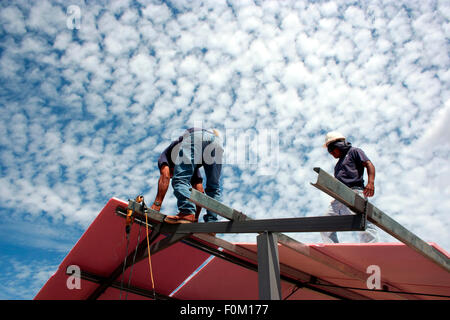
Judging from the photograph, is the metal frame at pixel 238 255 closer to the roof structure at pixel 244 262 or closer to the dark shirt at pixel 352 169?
the roof structure at pixel 244 262

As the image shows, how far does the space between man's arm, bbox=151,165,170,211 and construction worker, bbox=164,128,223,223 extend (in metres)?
0.16

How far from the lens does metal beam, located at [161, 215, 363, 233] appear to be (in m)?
2.47

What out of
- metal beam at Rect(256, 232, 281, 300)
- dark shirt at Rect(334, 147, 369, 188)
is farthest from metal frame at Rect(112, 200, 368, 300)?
dark shirt at Rect(334, 147, 369, 188)

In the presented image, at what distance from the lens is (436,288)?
3.84 metres

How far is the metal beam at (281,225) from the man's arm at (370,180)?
177 centimetres

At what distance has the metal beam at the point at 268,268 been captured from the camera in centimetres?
267

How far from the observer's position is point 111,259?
4.46m

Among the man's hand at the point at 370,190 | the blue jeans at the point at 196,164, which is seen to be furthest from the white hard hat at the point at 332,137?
the blue jeans at the point at 196,164

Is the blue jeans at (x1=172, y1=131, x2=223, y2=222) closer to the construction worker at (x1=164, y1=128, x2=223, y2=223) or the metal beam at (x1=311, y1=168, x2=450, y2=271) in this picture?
the construction worker at (x1=164, y1=128, x2=223, y2=223)

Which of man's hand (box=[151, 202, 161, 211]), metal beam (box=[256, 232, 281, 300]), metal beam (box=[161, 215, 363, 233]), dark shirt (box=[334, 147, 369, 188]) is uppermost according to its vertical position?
dark shirt (box=[334, 147, 369, 188])

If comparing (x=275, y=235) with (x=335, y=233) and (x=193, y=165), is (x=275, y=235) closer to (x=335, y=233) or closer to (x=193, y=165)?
(x=193, y=165)

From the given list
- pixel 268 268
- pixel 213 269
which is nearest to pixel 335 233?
pixel 268 268
